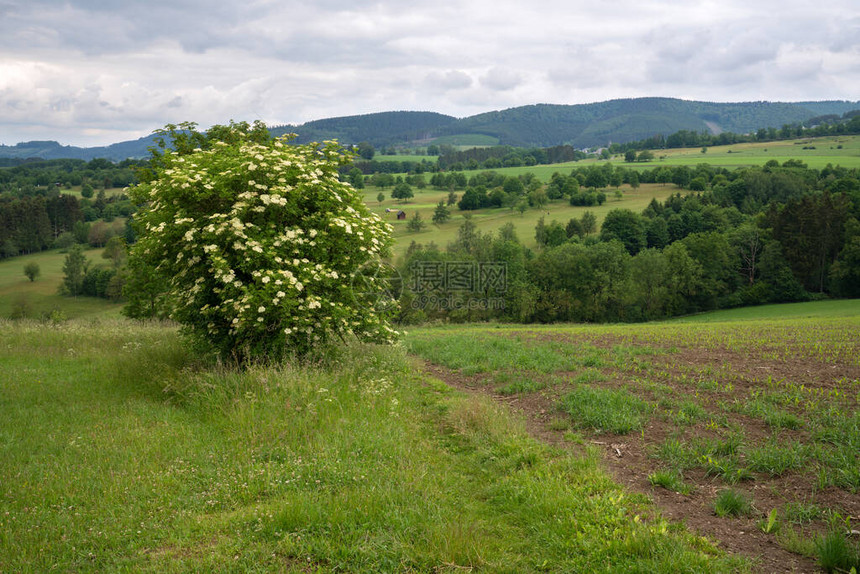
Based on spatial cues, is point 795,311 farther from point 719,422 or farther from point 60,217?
point 60,217

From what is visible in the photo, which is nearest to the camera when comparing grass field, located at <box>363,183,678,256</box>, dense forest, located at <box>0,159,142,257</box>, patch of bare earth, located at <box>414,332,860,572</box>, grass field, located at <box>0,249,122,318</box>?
patch of bare earth, located at <box>414,332,860,572</box>

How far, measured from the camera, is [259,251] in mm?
9398

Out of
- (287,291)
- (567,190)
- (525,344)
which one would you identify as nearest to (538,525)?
(287,291)

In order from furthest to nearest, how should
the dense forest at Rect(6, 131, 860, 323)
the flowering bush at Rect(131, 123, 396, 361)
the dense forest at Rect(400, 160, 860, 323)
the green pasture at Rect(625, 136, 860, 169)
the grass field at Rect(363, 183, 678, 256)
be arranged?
the green pasture at Rect(625, 136, 860, 169) → the grass field at Rect(363, 183, 678, 256) → the dense forest at Rect(6, 131, 860, 323) → the dense forest at Rect(400, 160, 860, 323) → the flowering bush at Rect(131, 123, 396, 361)

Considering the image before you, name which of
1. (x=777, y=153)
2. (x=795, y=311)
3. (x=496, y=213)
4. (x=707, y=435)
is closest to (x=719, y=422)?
(x=707, y=435)

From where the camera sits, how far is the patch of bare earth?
5.31 meters

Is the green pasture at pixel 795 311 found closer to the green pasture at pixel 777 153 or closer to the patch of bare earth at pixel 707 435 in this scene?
the patch of bare earth at pixel 707 435

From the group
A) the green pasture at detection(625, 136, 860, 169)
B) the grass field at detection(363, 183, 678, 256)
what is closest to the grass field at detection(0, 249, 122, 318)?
the grass field at detection(363, 183, 678, 256)

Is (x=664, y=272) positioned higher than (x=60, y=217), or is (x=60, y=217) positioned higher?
(x=60, y=217)

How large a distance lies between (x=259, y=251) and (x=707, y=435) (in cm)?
832

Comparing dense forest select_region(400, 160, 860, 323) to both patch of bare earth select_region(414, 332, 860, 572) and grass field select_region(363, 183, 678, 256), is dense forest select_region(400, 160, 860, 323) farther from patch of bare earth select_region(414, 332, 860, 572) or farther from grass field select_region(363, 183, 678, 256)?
patch of bare earth select_region(414, 332, 860, 572)

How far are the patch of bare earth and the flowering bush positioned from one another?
12.4 ft

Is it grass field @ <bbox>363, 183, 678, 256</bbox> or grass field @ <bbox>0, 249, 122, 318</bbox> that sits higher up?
grass field @ <bbox>363, 183, 678, 256</bbox>

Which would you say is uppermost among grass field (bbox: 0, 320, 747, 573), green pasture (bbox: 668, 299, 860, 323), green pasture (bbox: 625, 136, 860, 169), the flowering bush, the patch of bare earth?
green pasture (bbox: 625, 136, 860, 169)
